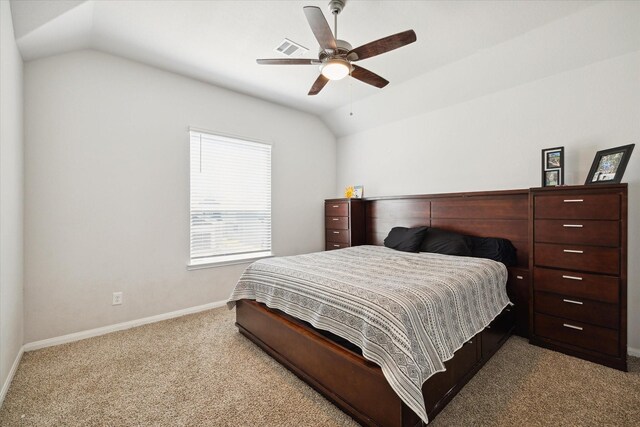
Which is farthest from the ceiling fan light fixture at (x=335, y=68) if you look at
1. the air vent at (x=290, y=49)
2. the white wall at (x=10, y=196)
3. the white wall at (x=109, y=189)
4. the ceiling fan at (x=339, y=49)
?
the white wall at (x=10, y=196)

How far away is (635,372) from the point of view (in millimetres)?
2037

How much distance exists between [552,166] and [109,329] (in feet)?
15.1

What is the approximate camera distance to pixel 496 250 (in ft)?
9.04

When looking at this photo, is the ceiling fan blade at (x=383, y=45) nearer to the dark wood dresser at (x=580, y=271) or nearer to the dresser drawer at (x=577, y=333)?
the dark wood dresser at (x=580, y=271)

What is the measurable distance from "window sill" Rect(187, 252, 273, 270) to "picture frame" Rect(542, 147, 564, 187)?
11.0 ft

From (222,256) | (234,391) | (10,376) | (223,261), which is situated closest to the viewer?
(234,391)

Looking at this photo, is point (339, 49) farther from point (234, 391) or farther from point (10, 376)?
point (10, 376)

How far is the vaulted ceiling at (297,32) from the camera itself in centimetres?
214

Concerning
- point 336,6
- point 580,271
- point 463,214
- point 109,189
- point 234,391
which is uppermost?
point 336,6

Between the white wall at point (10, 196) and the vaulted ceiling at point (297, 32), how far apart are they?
314 mm

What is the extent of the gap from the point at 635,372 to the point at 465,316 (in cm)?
144

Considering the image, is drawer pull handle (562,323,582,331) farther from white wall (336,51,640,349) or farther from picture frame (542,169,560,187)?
picture frame (542,169,560,187)

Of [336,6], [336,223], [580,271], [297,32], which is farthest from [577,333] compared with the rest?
[297,32]

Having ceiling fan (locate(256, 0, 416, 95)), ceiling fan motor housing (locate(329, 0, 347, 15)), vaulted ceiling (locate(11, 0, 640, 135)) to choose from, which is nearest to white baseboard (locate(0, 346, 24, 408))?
vaulted ceiling (locate(11, 0, 640, 135))
